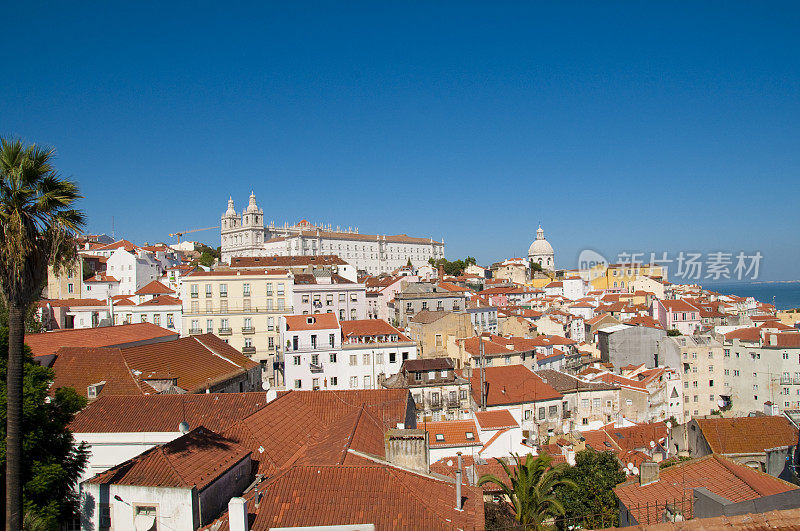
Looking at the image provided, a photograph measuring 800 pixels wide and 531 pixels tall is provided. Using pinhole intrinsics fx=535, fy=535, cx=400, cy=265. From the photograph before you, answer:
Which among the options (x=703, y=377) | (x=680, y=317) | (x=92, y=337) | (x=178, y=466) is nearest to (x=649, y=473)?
(x=178, y=466)

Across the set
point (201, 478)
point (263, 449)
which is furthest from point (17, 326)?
point (263, 449)

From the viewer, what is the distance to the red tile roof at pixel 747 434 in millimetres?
22344

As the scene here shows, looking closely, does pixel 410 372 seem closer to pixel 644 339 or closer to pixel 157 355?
pixel 157 355

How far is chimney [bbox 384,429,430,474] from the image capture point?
40.8 ft

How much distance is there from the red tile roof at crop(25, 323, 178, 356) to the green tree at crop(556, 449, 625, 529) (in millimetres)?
21749

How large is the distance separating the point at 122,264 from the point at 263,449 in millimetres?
61833

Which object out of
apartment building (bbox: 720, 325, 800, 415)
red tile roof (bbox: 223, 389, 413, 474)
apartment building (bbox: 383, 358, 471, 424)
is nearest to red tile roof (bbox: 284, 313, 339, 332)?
apartment building (bbox: 383, 358, 471, 424)

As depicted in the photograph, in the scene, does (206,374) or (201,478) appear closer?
(201,478)

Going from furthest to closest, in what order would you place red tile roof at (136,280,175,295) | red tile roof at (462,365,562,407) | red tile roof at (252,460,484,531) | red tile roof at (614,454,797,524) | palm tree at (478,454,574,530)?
1. red tile roof at (136,280,175,295)
2. red tile roof at (462,365,562,407)
3. palm tree at (478,454,574,530)
4. red tile roof at (614,454,797,524)
5. red tile roof at (252,460,484,531)

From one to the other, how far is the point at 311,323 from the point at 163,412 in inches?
805

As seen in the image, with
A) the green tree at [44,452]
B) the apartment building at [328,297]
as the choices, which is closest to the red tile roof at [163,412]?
the green tree at [44,452]

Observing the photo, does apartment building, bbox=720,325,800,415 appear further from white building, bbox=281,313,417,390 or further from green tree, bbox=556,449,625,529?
green tree, bbox=556,449,625,529

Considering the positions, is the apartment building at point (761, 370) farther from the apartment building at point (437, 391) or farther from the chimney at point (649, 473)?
the chimney at point (649, 473)

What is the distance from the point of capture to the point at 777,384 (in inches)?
1644
